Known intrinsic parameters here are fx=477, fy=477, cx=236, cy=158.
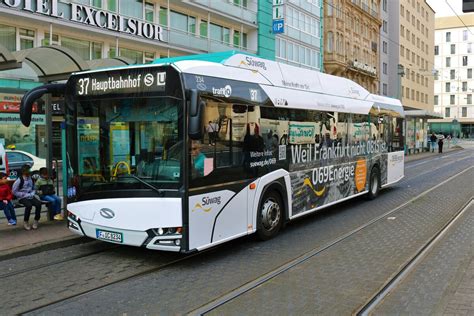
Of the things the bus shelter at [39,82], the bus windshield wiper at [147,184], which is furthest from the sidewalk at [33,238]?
the bus windshield wiper at [147,184]

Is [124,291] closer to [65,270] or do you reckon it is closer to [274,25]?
[65,270]

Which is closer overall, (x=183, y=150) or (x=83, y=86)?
(x=183, y=150)

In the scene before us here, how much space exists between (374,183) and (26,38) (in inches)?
678

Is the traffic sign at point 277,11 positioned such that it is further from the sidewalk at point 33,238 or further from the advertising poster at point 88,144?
the advertising poster at point 88,144

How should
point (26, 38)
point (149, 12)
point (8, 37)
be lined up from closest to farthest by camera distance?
1. point (8, 37)
2. point (26, 38)
3. point (149, 12)

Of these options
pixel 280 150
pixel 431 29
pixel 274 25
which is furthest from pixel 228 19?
pixel 431 29

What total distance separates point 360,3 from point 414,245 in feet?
170

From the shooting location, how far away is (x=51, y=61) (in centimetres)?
1041

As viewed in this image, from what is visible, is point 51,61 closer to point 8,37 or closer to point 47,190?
point 47,190

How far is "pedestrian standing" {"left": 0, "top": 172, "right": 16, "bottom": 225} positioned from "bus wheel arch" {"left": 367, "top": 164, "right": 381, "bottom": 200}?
888 centimetres

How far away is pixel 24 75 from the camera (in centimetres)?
2161

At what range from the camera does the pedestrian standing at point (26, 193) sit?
27.6 ft

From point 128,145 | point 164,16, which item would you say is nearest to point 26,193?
point 128,145

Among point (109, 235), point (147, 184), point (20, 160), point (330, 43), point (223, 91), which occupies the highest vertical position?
point (330, 43)
